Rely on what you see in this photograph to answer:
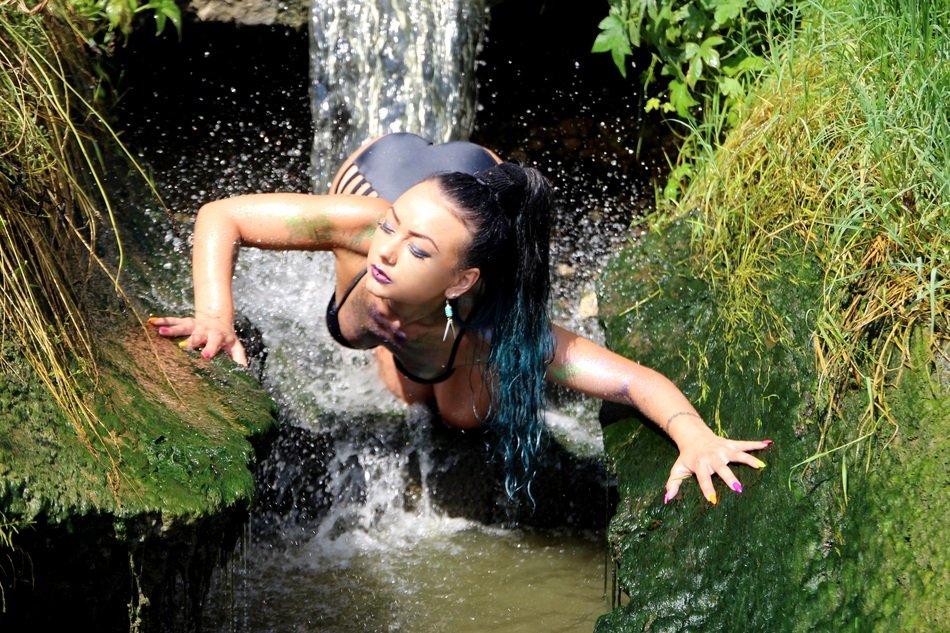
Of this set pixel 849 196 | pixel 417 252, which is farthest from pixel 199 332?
pixel 849 196

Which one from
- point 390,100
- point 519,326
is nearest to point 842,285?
point 519,326

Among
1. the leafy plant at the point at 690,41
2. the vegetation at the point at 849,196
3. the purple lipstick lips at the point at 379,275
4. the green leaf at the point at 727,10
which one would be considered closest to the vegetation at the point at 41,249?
the purple lipstick lips at the point at 379,275

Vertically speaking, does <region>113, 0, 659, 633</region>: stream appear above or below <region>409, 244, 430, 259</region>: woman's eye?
below

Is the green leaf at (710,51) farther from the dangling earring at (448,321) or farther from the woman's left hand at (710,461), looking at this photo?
the woman's left hand at (710,461)

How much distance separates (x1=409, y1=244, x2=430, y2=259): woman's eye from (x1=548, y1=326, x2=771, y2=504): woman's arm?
0.54 m

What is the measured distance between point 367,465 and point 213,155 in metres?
1.86

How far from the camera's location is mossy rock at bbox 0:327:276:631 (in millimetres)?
2344

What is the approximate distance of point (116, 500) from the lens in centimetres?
239

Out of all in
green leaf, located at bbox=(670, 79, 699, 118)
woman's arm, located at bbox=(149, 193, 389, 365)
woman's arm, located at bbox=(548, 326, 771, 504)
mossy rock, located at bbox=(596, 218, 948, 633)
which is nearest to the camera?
mossy rock, located at bbox=(596, 218, 948, 633)

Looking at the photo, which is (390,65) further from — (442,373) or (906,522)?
(906,522)

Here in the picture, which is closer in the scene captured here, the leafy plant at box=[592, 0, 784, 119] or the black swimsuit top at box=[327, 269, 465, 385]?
the black swimsuit top at box=[327, 269, 465, 385]

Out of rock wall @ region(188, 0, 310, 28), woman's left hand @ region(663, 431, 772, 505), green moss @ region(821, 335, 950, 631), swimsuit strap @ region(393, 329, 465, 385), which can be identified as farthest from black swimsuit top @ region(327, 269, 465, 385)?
rock wall @ region(188, 0, 310, 28)

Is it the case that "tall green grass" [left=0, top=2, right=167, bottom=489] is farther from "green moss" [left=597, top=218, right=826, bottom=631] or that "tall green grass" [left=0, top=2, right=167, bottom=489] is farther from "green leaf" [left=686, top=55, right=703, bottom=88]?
"green leaf" [left=686, top=55, right=703, bottom=88]

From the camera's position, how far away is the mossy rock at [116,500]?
92.3 inches
